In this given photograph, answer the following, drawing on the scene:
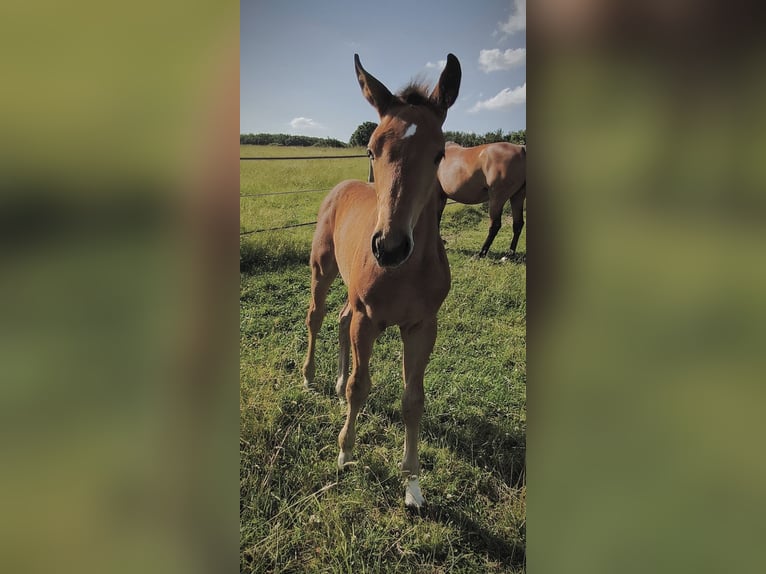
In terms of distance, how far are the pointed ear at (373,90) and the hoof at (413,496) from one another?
1560 mm

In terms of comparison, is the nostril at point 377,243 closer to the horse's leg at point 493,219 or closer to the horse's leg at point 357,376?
the horse's leg at point 357,376

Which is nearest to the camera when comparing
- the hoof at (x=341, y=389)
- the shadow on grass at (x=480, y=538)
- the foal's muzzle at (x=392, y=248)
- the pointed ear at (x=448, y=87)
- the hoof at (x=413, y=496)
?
the foal's muzzle at (x=392, y=248)

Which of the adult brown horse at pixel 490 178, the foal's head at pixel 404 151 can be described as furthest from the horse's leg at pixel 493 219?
the foal's head at pixel 404 151

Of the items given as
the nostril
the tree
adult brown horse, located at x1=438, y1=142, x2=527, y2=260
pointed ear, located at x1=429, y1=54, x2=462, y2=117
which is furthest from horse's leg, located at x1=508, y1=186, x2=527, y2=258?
the tree

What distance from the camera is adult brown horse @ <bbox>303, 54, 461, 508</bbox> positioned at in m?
1.40

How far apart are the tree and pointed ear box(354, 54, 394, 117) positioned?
104mm

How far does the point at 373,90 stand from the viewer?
1.50 meters

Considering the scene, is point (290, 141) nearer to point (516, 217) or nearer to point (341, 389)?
point (516, 217)

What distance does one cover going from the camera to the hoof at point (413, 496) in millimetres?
1772

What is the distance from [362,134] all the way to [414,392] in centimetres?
114
